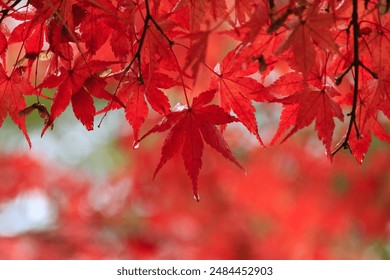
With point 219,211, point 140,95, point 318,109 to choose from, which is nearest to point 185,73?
point 140,95

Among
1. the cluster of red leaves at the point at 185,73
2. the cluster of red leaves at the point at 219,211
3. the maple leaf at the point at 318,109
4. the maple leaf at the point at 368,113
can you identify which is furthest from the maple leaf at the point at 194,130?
the cluster of red leaves at the point at 219,211

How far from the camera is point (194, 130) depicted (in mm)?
977

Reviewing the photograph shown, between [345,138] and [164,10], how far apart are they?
0.37 metres

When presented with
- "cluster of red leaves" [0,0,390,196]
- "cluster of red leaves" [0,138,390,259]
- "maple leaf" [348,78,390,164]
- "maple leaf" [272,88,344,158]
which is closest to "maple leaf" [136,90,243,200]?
"cluster of red leaves" [0,0,390,196]

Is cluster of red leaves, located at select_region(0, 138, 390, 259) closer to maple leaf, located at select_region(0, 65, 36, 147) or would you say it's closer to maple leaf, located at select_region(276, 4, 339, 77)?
maple leaf, located at select_region(0, 65, 36, 147)

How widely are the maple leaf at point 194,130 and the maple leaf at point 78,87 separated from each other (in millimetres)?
124

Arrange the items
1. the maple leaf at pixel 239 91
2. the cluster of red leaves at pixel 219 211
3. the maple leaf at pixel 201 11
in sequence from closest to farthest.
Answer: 1. the maple leaf at pixel 201 11
2. the maple leaf at pixel 239 91
3. the cluster of red leaves at pixel 219 211

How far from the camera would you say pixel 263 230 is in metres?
4.60

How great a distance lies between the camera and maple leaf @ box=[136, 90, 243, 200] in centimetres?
94

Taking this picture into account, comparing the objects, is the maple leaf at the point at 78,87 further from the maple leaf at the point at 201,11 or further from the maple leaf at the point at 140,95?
the maple leaf at the point at 201,11

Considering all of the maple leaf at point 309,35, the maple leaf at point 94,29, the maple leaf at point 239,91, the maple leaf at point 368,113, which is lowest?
the maple leaf at point 309,35

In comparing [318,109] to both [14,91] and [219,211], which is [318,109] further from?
[219,211]

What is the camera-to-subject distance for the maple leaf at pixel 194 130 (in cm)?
94

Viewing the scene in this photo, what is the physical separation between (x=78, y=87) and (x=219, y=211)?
141 inches
